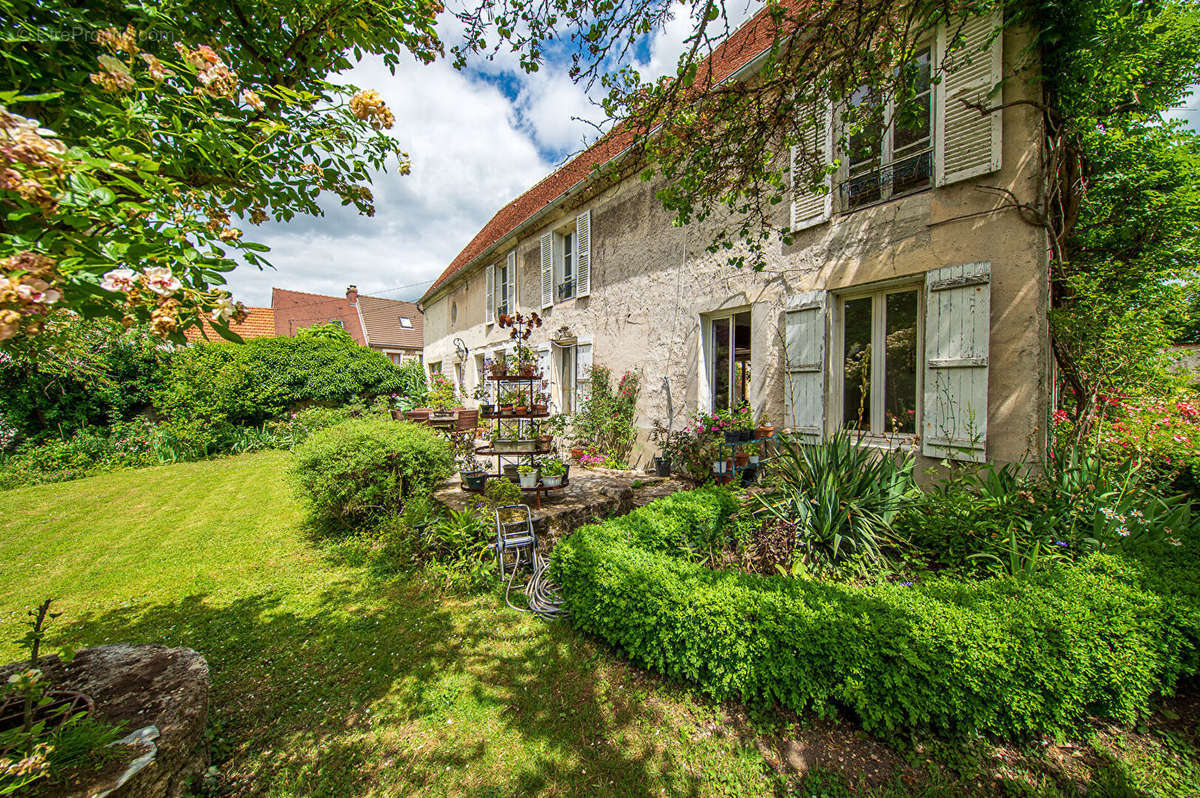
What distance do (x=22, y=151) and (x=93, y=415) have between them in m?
13.2

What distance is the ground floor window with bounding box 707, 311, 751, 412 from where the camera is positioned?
20.1 feet

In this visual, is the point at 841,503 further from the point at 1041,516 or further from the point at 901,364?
the point at 901,364

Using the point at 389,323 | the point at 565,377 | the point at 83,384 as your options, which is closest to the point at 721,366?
the point at 565,377

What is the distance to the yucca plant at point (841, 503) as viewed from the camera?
3256mm

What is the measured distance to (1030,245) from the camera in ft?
11.8

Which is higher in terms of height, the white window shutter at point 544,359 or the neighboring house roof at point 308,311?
the neighboring house roof at point 308,311

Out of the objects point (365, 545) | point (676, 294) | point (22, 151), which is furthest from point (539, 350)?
point (22, 151)

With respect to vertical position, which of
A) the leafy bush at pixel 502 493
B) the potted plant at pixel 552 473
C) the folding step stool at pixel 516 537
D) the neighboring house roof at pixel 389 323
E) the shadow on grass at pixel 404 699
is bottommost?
the shadow on grass at pixel 404 699

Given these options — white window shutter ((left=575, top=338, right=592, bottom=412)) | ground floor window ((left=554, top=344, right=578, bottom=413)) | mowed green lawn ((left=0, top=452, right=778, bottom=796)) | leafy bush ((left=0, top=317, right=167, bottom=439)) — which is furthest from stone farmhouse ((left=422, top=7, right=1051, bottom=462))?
leafy bush ((left=0, top=317, right=167, bottom=439))

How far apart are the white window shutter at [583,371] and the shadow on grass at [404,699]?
5.05 meters

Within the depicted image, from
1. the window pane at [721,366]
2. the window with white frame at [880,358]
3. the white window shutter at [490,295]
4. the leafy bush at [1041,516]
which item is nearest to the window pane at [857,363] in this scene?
the window with white frame at [880,358]

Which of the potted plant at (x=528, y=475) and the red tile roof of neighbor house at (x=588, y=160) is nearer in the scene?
the red tile roof of neighbor house at (x=588, y=160)

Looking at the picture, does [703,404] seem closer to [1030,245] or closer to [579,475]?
[579,475]

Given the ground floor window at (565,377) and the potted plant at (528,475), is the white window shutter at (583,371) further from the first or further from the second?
the potted plant at (528,475)
